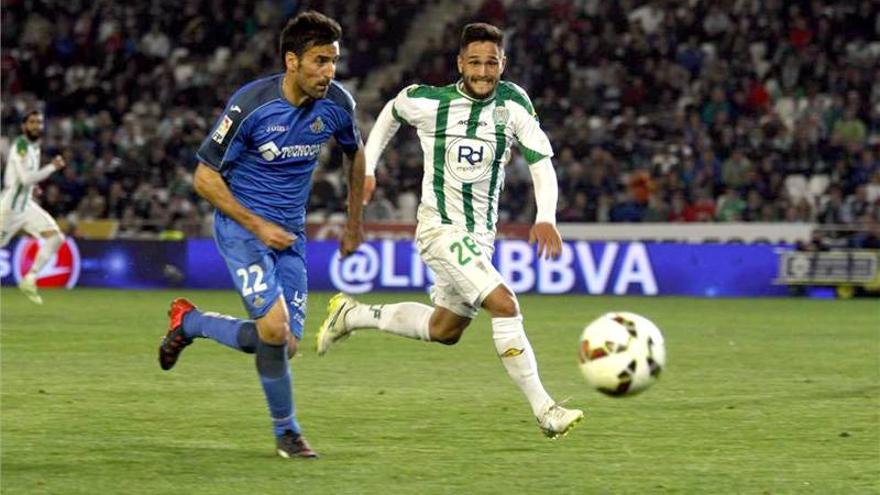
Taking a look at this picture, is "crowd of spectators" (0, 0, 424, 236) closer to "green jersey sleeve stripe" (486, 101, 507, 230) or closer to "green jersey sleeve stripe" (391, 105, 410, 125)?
"green jersey sleeve stripe" (391, 105, 410, 125)

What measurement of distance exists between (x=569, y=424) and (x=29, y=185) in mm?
13480

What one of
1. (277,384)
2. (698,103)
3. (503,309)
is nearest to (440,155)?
(503,309)

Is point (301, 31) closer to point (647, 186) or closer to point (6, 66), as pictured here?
point (647, 186)

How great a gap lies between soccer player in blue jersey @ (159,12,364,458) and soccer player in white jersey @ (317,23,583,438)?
2.37 feet

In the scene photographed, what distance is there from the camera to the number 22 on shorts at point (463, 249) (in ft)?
27.4

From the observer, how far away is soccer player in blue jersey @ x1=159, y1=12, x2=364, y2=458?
7453mm

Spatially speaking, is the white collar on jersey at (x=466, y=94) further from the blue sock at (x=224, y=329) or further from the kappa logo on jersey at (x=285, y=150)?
the blue sock at (x=224, y=329)

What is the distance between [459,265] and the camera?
27.4 ft

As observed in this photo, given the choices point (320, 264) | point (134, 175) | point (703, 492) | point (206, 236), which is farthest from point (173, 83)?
point (703, 492)

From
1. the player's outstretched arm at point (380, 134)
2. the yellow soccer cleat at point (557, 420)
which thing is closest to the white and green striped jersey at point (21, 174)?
the player's outstretched arm at point (380, 134)

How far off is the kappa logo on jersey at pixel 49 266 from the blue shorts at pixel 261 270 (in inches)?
648

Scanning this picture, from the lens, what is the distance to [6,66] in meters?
29.8

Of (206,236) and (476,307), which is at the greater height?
(476,307)

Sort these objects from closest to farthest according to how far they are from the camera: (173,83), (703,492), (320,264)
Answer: (703,492)
(320,264)
(173,83)
